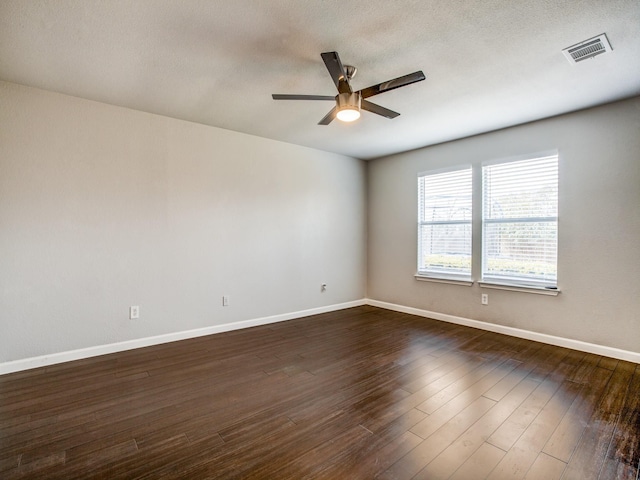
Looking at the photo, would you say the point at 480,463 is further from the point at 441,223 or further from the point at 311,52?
the point at 441,223

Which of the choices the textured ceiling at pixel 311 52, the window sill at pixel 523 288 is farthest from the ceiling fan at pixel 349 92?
the window sill at pixel 523 288

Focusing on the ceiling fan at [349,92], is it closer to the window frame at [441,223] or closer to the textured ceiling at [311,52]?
the textured ceiling at [311,52]

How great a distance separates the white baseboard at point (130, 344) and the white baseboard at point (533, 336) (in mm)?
1697

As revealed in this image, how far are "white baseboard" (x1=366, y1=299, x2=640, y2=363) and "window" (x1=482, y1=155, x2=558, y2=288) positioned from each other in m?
0.60

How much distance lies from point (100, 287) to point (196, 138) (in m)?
1.98

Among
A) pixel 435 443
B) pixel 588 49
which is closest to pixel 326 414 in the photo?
pixel 435 443

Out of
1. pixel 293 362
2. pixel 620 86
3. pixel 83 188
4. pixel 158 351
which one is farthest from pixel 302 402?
pixel 620 86

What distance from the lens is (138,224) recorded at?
347 centimetres

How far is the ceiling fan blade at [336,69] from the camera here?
79.8 inches

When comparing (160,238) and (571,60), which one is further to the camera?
(160,238)

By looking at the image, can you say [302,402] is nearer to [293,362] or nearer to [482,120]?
[293,362]

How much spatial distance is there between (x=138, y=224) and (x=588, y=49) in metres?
4.30

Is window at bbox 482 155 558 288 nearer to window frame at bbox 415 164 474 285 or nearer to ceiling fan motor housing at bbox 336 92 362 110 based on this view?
window frame at bbox 415 164 474 285

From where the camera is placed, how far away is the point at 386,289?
541cm
